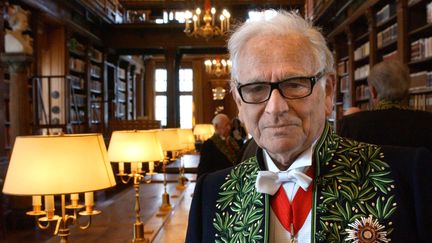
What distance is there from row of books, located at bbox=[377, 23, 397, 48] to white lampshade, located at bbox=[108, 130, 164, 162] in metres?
4.03

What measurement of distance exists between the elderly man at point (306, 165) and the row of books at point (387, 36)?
5.33 metres

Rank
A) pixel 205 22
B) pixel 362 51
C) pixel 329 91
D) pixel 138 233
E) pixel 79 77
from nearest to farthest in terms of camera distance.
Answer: pixel 329 91 < pixel 138 233 < pixel 362 51 < pixel 205 22 < pixel 79 77

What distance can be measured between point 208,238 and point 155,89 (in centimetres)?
1873

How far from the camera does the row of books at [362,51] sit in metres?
7.09

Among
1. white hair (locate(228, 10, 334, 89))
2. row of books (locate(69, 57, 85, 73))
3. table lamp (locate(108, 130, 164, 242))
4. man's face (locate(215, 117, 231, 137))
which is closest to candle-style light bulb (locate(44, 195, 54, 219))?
table lamp (locate(108, 130, 164, 242))

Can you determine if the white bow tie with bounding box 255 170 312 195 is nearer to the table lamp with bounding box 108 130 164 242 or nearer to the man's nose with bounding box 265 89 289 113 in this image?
the man's nose with bounding box 265 89 289 113

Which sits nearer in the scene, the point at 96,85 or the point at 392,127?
the point at 392,127

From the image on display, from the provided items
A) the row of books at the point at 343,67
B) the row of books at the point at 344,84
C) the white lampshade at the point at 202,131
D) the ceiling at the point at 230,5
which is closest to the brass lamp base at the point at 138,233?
the white lampshade at the point at 202,131

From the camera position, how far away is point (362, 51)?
24.2 feet

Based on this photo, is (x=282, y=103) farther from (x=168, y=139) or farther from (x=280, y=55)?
(x=168, y=139)

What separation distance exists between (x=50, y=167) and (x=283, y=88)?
108 centimetres

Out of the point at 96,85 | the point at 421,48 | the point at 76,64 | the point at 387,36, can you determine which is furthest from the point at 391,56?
the point at 96,85

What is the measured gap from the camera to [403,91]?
2.11 m

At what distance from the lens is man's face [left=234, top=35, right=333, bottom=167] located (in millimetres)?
898
